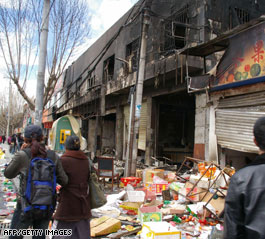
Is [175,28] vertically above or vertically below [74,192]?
above

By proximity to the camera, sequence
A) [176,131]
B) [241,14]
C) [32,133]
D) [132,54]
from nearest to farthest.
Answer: [32,133] < [241,14] < [132,54] < [176,131]

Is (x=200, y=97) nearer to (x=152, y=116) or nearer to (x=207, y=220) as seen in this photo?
(x=152, y=116)

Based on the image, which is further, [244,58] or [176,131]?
[176,131]

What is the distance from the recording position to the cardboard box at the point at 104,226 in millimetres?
4206

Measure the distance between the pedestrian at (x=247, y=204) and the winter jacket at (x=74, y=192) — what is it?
1.82 meters

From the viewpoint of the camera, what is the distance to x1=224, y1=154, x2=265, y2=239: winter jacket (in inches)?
59.6

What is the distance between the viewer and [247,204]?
1549 mm

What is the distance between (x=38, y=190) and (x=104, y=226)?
202 centimetres

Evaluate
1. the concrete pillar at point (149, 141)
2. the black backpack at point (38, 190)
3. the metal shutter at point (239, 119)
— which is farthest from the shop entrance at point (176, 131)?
the black backpack at point (38, 190)

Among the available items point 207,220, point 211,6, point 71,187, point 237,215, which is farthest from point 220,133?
point 237,215

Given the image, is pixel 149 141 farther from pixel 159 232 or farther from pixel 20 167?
pixel 20 167

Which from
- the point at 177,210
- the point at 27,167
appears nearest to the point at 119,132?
the point at 177,210

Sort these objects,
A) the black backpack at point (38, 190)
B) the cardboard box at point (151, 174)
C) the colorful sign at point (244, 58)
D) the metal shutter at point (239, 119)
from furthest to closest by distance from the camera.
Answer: the cardboard box at point (151, 174) < the metal shutter at point (239, 119) < the colorful sign at point (244, 58) < the black backpack at point (38, 190)

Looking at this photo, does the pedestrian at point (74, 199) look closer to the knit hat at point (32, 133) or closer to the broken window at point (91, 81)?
the knit hat at point (32, 133)
